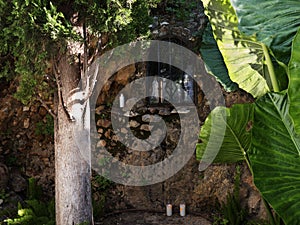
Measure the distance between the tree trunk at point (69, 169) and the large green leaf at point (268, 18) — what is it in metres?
1.42

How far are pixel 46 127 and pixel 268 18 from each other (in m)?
3.17

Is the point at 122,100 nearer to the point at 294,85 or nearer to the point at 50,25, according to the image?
the point at 50,25

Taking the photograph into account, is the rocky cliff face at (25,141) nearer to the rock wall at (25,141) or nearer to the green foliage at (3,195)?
the rock wall at (25,141)

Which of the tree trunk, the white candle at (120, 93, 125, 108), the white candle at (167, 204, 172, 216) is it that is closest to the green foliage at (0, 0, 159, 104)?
the tree trunk

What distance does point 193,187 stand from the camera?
153 inches

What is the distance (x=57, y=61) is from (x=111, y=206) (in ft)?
6.69

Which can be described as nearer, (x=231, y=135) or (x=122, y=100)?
(x=231, y=135)

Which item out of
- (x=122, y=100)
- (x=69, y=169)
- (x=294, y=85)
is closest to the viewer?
(x=294, y=85)

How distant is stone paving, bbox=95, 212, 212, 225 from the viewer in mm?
3582

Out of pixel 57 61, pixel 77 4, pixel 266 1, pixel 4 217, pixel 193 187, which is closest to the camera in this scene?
pixel 266 1

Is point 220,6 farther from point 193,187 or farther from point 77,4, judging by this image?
point 193,187

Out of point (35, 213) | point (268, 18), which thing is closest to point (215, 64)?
point (268, 18)

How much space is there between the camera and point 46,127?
4.14 meters

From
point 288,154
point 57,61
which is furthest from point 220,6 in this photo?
point 57,61
